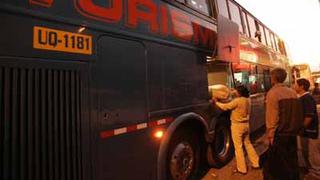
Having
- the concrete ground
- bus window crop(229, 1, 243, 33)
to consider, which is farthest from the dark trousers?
bus window crop(229, 1, 243, 33)

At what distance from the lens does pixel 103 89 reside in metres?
2.94

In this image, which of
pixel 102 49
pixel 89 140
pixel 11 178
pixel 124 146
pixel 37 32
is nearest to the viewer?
pixel 11 178

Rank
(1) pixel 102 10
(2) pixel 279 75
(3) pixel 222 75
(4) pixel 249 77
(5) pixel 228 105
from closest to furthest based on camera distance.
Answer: (1) pixel 102 10
(2) pixel 279 75
(5) pixel 228 105
(3) pixel 222 75
(4) pixel 249 77

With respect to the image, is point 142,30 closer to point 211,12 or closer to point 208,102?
point 208,102

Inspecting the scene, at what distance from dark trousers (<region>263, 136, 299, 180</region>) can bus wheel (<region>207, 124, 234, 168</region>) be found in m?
1.51

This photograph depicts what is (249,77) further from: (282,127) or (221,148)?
(282,127)

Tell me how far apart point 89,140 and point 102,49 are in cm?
92

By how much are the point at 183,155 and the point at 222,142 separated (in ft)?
6.47

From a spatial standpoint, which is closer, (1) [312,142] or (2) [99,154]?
(2) [99,154]

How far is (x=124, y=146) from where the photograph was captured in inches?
125

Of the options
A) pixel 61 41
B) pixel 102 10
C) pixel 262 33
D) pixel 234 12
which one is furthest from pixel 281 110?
pixel 262 33

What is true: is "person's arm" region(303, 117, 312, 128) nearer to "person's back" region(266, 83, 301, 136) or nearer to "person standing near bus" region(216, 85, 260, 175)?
"person's back" region(266, 83, 301, 136)

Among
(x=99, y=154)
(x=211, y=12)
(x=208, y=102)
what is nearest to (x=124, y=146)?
(x=99, y=154)

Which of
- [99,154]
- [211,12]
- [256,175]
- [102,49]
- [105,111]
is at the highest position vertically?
[211,12]
